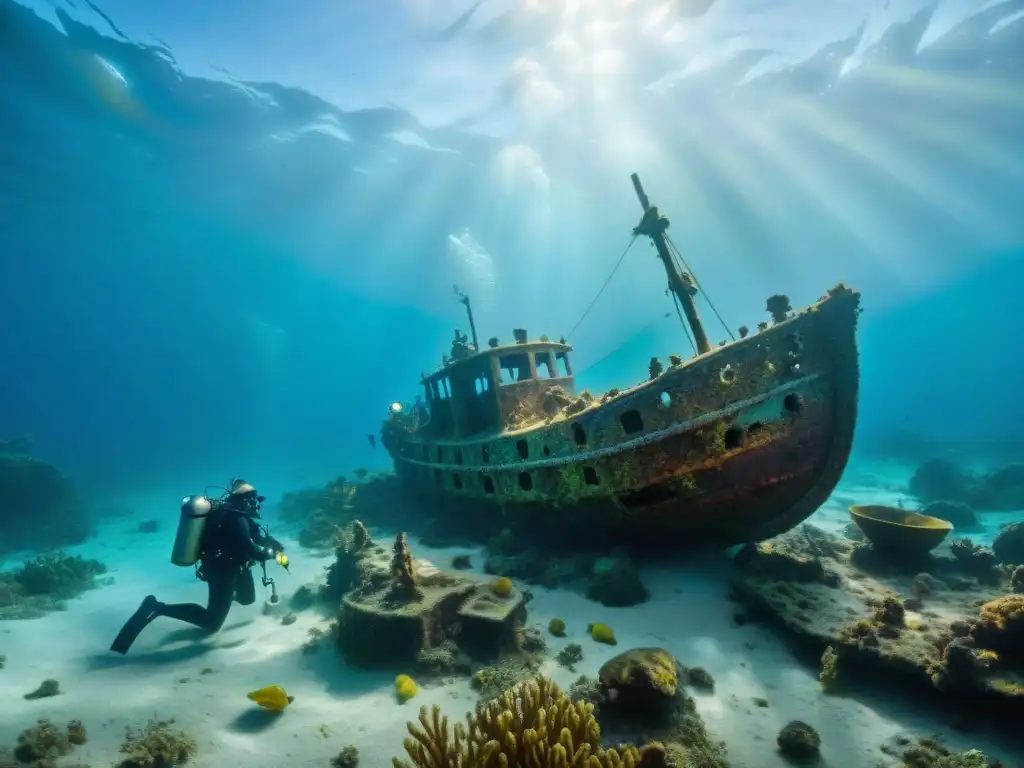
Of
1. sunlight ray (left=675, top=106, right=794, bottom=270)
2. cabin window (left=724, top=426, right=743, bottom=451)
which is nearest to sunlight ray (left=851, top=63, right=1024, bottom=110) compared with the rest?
sunlight ray (left=675, top=106, right=794, bottom=270)

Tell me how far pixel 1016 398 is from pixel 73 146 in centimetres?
15409

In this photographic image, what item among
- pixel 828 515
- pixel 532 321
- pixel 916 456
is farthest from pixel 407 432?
pixel 532 321

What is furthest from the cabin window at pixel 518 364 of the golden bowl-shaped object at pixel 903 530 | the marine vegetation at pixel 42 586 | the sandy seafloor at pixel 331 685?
the marine vegetation at pixel 42 586

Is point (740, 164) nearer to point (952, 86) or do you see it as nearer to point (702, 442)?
point (952, 86)

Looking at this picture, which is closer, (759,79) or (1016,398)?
(759,79)

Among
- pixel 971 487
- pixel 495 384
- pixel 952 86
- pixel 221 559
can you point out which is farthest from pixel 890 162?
pixel 221 559

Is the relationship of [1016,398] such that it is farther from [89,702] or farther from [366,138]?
[89,702]

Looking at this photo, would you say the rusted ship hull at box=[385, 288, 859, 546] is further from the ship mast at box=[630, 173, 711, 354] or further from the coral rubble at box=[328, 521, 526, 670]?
the coral rubble at box=[328, 521, 526, 670]

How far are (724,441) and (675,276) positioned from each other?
13.0 feet

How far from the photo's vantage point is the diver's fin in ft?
25.2

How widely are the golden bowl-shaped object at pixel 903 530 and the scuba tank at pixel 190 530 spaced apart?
1286 cm

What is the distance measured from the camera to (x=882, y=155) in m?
49.1

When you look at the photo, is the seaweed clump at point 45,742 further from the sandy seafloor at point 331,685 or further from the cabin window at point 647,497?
the cabin window at point 647,497

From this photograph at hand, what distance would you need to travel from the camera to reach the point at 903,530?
8.73 m
